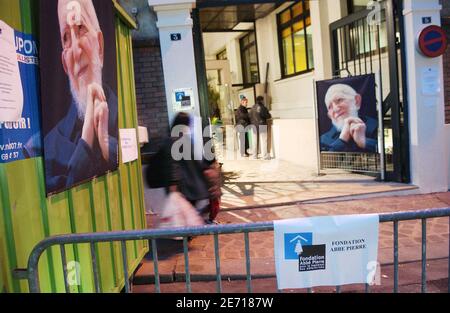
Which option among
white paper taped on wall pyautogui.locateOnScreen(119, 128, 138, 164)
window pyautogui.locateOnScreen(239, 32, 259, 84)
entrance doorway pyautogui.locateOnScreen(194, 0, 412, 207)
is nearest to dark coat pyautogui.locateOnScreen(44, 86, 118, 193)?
white paper taped on wall pyautogui.locateOnScreen(119, 128, 138, 164)

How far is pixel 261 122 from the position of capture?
11.3 m

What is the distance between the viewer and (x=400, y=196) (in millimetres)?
6660

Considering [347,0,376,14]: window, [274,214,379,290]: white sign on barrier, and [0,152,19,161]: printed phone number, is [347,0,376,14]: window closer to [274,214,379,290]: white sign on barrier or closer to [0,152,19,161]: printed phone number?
[274,214,379,290]: white sign on barrier

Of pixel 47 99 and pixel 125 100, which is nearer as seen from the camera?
pixel 47 99

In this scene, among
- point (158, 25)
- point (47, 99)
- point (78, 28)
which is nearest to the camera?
point (47, 99)

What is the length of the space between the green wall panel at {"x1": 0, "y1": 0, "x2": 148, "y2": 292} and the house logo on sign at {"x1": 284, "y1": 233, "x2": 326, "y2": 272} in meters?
1.41

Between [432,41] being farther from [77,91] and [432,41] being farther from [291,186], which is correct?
[77,91]

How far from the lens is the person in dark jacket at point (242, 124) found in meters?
12.6

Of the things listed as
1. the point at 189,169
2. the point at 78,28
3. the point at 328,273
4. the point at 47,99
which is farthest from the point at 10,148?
the point at 189,169

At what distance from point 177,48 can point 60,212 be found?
436 cm

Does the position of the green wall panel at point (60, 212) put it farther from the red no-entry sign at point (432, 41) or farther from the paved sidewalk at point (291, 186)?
the red no-entry sign at point (432, 41)

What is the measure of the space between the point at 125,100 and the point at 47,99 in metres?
1.68

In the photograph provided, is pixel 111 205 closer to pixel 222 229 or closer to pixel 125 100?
pixel 125 100

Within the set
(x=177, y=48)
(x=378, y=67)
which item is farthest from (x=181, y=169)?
(x=378, y=67)
